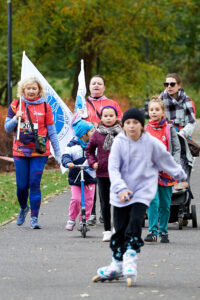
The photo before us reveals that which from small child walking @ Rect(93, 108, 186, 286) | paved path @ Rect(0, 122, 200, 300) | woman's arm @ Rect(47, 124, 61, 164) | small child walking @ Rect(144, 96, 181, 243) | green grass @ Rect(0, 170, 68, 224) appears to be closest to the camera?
paved path @ Rect(0, 122, 200, 300)

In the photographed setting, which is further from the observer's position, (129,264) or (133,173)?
(133,173)

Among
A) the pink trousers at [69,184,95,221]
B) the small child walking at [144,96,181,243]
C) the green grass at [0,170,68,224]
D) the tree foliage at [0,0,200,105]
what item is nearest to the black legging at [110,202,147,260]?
the small child walking at [144,96,181,243]

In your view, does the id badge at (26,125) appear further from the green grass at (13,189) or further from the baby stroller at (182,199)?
the baby stroller at (182,199)

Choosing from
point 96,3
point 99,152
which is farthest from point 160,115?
point 96,3

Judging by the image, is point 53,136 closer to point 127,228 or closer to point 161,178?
point 161,178

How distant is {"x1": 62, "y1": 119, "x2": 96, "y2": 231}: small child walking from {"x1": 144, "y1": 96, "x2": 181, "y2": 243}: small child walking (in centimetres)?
100

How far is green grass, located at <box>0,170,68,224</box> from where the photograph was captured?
1292 centimetres

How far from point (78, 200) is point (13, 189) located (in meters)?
5.84

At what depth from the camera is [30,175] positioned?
418 inches

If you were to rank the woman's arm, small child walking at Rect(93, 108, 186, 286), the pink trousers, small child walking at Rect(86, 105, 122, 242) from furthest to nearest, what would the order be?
the woman's arm
the pink trousers
small child walking at Rect(86, 105, 122, 242)
small child walking at Rect(93, 108, 186, 286)

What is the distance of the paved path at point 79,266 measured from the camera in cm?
650

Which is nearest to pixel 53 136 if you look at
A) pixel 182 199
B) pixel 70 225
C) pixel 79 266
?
pixel 70 225

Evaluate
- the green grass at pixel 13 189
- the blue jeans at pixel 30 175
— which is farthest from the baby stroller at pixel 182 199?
the green grass at pixel 13 189

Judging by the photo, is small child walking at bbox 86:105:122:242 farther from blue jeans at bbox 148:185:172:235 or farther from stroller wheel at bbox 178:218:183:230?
stroller wheel at bbox 178:218:183:230
